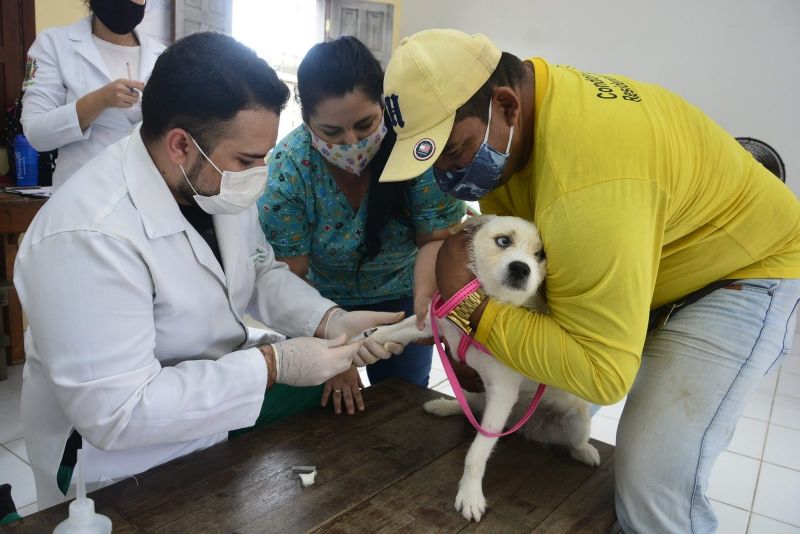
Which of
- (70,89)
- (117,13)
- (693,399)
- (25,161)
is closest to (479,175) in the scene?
(693,399)

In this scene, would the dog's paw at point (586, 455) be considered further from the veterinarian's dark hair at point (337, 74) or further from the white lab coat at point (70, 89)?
the white lab coat at point (70, 89)

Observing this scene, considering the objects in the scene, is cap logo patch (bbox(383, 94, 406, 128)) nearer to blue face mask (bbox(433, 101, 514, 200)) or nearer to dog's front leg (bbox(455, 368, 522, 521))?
blue face mask (bbox(433, 101, 514, 200))

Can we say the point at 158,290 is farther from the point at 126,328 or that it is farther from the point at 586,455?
the point at 586,455

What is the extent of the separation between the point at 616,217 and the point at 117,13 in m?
2.22

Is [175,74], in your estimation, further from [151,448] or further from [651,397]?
[651,397]

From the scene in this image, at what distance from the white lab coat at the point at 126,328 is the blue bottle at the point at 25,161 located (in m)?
2.45

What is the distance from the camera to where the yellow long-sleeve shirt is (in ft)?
3.31

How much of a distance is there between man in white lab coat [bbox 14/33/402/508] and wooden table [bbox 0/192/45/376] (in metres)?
1.89

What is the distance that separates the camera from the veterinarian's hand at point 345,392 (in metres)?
1.56

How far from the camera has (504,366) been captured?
1245 millimetres

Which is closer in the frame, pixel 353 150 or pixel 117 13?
pixel 353 150

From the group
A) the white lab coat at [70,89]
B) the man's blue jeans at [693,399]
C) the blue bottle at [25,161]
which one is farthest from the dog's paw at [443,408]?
the blue bottle at [25,161]

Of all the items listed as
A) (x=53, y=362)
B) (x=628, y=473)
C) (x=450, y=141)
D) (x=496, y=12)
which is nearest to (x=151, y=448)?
(x=53, y=362)

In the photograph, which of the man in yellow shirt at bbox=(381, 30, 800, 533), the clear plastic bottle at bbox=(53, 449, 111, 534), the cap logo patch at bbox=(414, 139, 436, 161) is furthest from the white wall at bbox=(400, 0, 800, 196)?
the clear plastic bottle at bbox=(53, 449, 111, 534)
